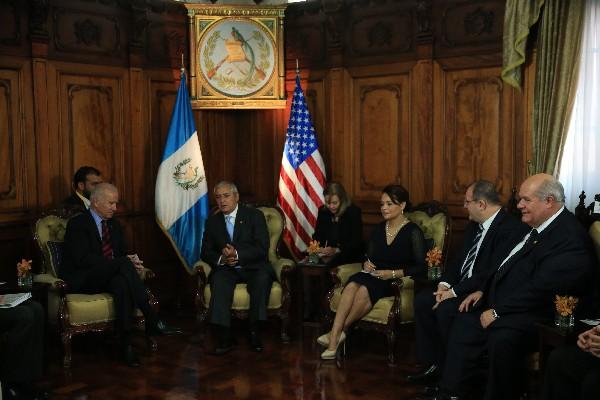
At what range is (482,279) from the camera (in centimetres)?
432

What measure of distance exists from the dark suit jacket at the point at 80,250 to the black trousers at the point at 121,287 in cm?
5

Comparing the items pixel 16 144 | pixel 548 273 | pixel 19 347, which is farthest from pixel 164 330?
pixel 548 273

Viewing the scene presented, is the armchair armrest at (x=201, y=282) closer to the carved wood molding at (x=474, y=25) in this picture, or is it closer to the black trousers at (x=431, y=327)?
the black trousers at (x=431, y=327)

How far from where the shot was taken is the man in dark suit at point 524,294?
3.67 m

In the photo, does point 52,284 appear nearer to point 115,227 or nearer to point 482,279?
point 115,227

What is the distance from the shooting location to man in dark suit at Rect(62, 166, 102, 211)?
5.67 meters

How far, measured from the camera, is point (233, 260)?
17.7 feet

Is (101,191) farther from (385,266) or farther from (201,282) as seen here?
(385,266)

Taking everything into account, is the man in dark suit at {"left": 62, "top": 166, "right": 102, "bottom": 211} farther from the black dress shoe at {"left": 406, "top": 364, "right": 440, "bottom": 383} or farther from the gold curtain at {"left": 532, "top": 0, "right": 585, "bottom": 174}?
the gold curtain at {"left": 532, "top": 0, "right": 585, "bottom": 174}


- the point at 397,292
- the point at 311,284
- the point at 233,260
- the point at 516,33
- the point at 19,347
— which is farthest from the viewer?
the point at 311,284

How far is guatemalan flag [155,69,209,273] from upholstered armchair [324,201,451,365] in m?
A: 1.72

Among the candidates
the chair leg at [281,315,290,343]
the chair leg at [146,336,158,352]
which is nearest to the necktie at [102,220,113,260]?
the chair leg at [146,336,158,352]

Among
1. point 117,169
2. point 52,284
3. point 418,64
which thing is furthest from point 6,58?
point 418,64

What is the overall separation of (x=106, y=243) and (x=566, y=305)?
3.37 m
